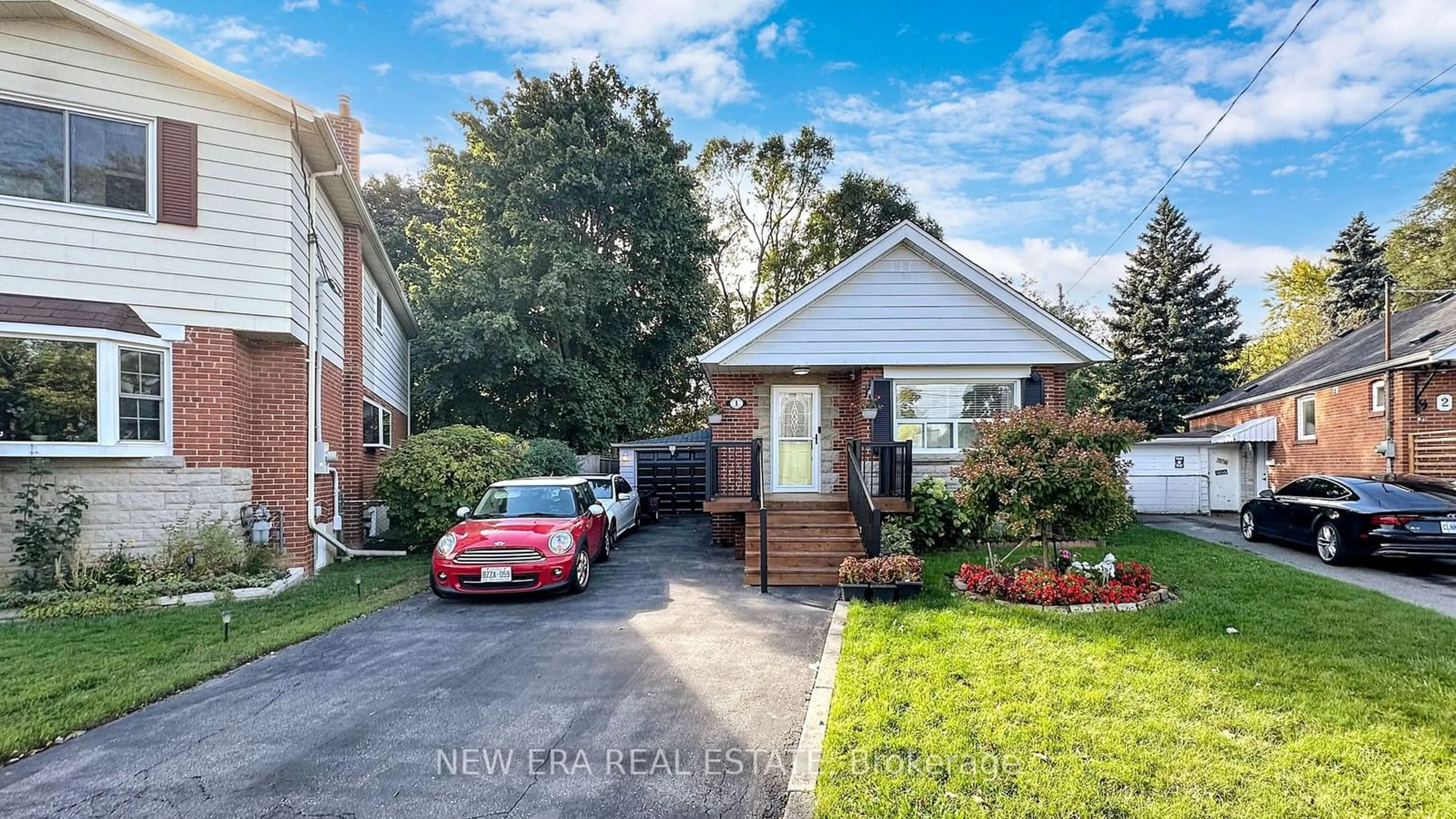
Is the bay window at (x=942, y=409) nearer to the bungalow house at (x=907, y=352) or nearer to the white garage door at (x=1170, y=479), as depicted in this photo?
the bungalow house at (x=907, y=352)

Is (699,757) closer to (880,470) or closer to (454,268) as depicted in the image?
(880,470)

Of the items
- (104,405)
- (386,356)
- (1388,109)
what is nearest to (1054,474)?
(1388,109)

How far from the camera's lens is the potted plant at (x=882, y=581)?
6957 millimetres

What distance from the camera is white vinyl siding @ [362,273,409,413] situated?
12.8 metres

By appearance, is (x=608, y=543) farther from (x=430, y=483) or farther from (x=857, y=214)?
(x=857, y=214)

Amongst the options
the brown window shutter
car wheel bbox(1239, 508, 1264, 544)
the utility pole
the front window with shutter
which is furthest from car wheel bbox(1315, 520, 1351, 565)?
the front window with shutter

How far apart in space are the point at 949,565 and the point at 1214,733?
5.07 m

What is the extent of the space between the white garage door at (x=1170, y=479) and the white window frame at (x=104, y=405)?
1903 centimetres

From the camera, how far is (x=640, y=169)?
20156mm

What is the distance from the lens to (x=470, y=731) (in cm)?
398

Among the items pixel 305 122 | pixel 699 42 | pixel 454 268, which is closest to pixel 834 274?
pixel 699 42

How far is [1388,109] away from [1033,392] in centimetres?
601

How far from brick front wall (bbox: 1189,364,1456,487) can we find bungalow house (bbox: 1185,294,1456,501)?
0.02 metres

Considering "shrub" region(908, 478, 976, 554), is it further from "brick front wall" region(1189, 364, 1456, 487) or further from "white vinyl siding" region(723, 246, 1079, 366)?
"brick front wall" region(1189, 364, 1456, 487)
